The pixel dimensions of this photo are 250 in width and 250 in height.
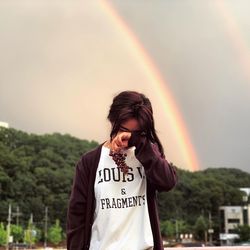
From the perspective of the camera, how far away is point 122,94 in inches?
84.4

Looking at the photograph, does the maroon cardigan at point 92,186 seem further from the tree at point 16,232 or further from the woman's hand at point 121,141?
the tree at point 16,232

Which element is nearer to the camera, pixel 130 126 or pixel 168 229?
pixel 130 126

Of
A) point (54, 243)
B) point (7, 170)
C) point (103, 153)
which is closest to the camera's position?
point (103, 153)

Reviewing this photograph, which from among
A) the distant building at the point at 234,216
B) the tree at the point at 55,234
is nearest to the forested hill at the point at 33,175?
the tree at the point at 55,234

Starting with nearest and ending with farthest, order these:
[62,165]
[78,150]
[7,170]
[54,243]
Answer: [54,243], [7,170], [62,165], [78,150]

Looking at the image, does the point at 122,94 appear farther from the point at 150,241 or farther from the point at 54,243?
the point at 54,243

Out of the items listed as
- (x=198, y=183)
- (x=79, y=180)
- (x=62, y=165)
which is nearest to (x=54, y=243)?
(x=62, y=165)

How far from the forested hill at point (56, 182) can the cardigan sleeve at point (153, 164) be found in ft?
225

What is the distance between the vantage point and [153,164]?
1.97m

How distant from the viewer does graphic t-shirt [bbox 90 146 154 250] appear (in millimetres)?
2000

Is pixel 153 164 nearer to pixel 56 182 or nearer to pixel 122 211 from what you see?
pixel 122 211

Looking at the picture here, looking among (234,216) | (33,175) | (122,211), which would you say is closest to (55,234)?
(33,175)

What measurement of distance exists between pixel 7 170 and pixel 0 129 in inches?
437

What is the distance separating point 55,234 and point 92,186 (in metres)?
64.9
